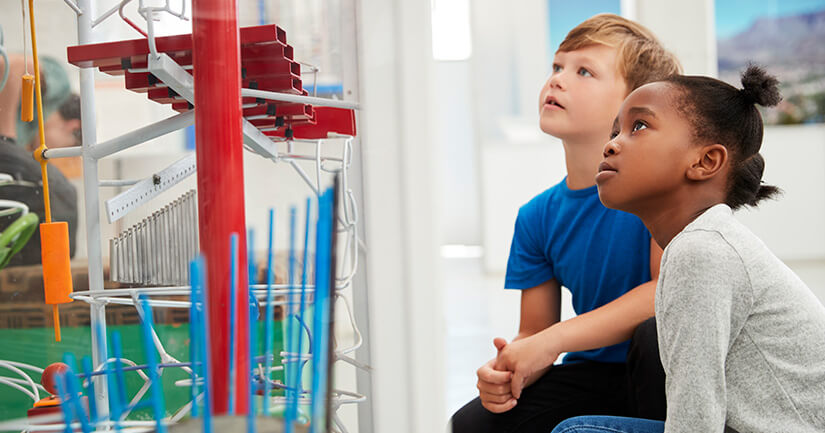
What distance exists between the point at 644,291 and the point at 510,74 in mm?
3548

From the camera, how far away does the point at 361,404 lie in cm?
47

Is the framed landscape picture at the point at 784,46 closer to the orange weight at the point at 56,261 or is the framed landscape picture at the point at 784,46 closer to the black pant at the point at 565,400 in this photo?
the black pant at the point at 565,400

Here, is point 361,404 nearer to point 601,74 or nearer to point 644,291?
point 644,291

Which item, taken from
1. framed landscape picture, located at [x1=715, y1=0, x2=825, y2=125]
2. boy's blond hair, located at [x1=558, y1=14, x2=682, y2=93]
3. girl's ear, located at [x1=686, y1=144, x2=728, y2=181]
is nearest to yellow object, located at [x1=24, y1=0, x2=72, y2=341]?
girl's ear, located at [x1=686, y1=144, x2=728, y2=181]

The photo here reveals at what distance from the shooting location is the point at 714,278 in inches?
22.9

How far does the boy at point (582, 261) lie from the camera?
830 millimetres

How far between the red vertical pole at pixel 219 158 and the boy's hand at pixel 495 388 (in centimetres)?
53

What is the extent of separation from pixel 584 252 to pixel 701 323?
0.37 m

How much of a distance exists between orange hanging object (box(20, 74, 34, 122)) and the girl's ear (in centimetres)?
61

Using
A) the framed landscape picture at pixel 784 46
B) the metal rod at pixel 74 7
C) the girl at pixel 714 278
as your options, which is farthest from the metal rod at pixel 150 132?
the framed landscape picture at pixel 784 46

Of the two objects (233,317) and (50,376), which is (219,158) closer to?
(233,317)

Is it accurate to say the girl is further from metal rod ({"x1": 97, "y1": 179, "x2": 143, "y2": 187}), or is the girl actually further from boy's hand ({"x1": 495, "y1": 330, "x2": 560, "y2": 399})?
metal rod ({"x1": 97, "y1": 179, "x2": 143, "y2": 187})

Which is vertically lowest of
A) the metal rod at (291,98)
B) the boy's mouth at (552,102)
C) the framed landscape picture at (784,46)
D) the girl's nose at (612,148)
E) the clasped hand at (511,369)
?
the clasped hand at (511,369)

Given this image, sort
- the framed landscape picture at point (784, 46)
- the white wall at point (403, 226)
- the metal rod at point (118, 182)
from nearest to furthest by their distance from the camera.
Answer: the white wall at point (403, 226), the metal rod at point (118, 182), the framed landscape picture at point (784, 46)
